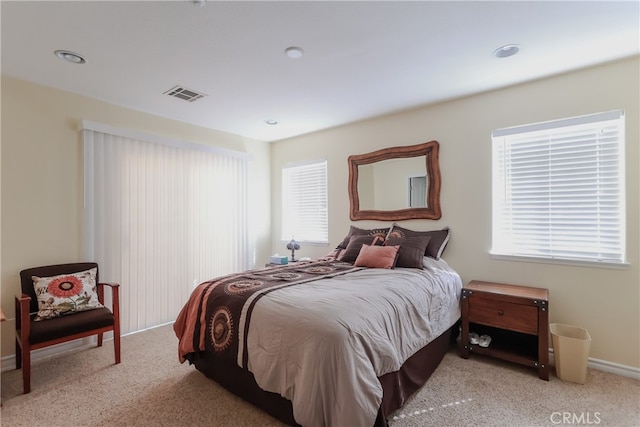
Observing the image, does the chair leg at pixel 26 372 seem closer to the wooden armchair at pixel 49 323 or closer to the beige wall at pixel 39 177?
the wooden armchair at pixel 49 323

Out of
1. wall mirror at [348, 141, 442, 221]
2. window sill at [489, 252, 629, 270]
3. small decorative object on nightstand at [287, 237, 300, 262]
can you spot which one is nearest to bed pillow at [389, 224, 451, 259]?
wall mirror at [348, 141, 442, 221]

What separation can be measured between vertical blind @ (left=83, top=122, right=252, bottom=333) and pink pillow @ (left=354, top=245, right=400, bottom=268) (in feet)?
7.04

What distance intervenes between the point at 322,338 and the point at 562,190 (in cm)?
254

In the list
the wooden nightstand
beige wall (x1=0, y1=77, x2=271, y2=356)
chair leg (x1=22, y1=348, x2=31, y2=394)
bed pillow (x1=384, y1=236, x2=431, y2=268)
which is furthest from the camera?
bed pillow (x1=384, y1=236, x2=431, y2=268)

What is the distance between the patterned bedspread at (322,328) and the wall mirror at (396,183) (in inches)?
40.3

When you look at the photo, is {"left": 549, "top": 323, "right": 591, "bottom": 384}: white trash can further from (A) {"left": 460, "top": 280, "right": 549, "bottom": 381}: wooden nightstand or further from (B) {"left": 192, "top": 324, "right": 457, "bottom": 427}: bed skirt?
(B) {"left": 192, "top": 324, "right": 457, "bottom": 427}: bed skirt

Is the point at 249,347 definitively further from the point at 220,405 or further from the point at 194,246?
the point at 194,246

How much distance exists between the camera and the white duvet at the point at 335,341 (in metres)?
1.58

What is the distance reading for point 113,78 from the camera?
278cm

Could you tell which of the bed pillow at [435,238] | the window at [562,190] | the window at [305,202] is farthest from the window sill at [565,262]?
the window at [305,202]

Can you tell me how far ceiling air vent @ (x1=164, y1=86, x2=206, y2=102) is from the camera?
304cm

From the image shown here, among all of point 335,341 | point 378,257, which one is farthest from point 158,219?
point 335,341

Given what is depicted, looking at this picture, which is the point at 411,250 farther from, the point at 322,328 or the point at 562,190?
the point at 322,328

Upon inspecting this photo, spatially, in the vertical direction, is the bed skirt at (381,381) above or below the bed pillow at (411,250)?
below
